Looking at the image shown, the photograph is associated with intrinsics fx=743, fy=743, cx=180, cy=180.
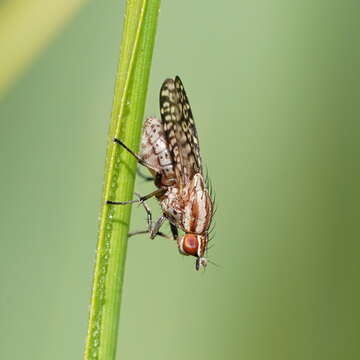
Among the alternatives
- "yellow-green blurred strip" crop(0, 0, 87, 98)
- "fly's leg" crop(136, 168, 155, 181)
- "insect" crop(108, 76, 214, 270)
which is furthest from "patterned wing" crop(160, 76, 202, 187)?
"yellow-green blurred strip" crop(0, 0, 87, 98)

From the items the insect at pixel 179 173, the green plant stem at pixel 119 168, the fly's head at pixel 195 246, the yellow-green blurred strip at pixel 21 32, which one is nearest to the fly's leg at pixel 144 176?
the insect at pixel 179 173

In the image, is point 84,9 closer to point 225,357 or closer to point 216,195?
point 216,195

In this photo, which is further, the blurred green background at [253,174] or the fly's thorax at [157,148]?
the fly's thorax at [157,148]

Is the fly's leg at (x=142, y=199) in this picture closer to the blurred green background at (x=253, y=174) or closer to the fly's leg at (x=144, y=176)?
the blurred green background at (x=253, y=174)

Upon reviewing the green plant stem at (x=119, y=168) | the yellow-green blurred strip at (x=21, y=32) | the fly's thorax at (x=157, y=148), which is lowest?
the green plant stem at (x=119, y=168)

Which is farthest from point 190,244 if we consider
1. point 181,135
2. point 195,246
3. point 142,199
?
point 181,135

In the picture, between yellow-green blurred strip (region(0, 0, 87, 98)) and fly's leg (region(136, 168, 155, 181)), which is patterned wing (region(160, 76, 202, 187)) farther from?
yellow-green blurred strip (region(0, 0, 87, 98))

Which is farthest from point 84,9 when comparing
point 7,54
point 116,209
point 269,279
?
point 269,279

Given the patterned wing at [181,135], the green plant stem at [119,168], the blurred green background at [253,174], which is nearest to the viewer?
the green plant stem at [119,168]

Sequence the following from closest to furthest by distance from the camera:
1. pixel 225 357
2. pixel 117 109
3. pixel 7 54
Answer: pixel 117 109
pixel 7 54
pixel 225 357
